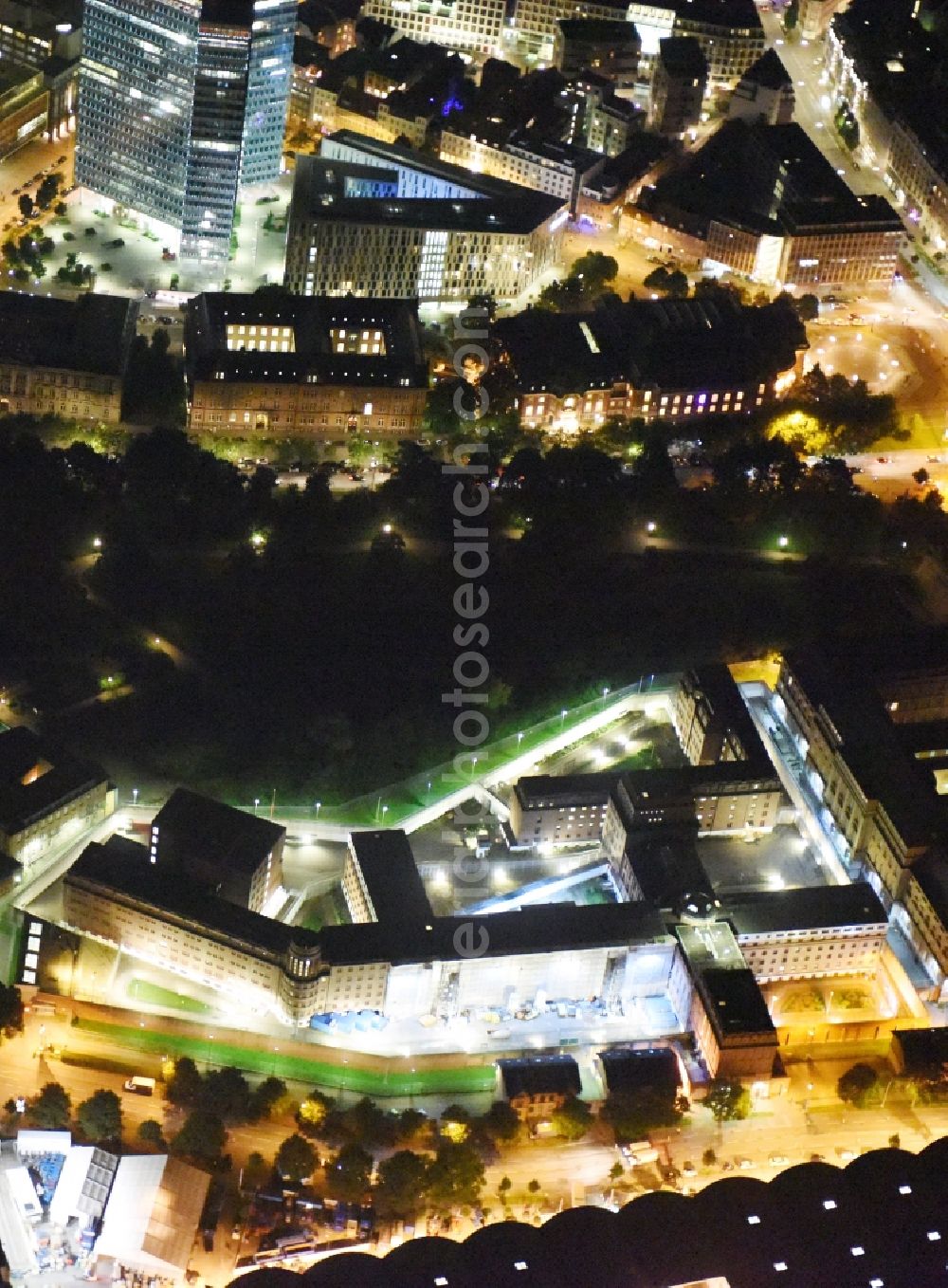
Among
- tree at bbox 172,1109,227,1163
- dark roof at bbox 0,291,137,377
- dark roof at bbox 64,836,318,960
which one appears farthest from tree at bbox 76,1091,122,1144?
dark roof at bbox 0,291,137,377

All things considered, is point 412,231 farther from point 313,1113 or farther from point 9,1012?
point 313,1113

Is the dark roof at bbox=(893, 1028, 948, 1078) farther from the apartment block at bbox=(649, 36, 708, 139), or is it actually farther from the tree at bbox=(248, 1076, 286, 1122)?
the apartment block at bbox=(649, 36, 708, 139)

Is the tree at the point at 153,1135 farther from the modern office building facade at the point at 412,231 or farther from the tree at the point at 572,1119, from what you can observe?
the modern office building facade at the point at 412,231

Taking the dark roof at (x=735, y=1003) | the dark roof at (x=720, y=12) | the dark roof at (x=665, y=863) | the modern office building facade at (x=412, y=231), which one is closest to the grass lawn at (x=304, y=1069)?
the dark roof at (x=735, y=1003)

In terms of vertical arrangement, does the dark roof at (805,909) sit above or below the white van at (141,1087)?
above

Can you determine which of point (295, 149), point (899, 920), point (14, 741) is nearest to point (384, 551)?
point (14, 741)

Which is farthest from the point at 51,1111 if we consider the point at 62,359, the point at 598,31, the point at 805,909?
the point at 598,31
